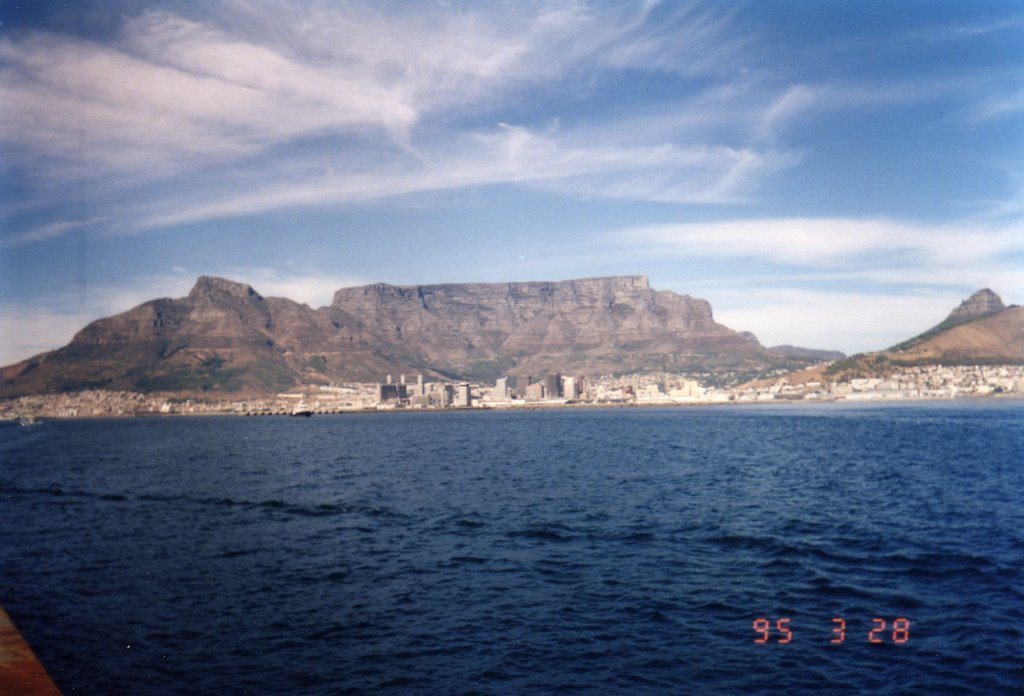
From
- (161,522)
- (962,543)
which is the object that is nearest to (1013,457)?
(962,543)

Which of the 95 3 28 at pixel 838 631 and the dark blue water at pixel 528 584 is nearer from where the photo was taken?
the dark blue water at pixel 528 584

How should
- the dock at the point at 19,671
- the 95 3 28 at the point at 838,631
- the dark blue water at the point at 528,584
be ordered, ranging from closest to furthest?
the dock at the point at 19,671
the dark blue water at the point at 528,584
the 95 3 28 at the point at 838,631

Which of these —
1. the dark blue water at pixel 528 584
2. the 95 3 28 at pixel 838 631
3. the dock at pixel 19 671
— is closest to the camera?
the dock at pixel 19 671

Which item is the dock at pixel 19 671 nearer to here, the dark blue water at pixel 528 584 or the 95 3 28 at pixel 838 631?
the dark blue water at pixel 528 584

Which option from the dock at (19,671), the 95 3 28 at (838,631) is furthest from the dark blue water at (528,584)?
the dock at (19,671)

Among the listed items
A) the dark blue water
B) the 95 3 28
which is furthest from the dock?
the 95 3 28

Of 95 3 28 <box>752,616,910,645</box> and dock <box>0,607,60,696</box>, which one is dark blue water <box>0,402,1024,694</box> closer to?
95 3 28 <box>752,616,910,645</box>

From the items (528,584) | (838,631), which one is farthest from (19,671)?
(838,631)
